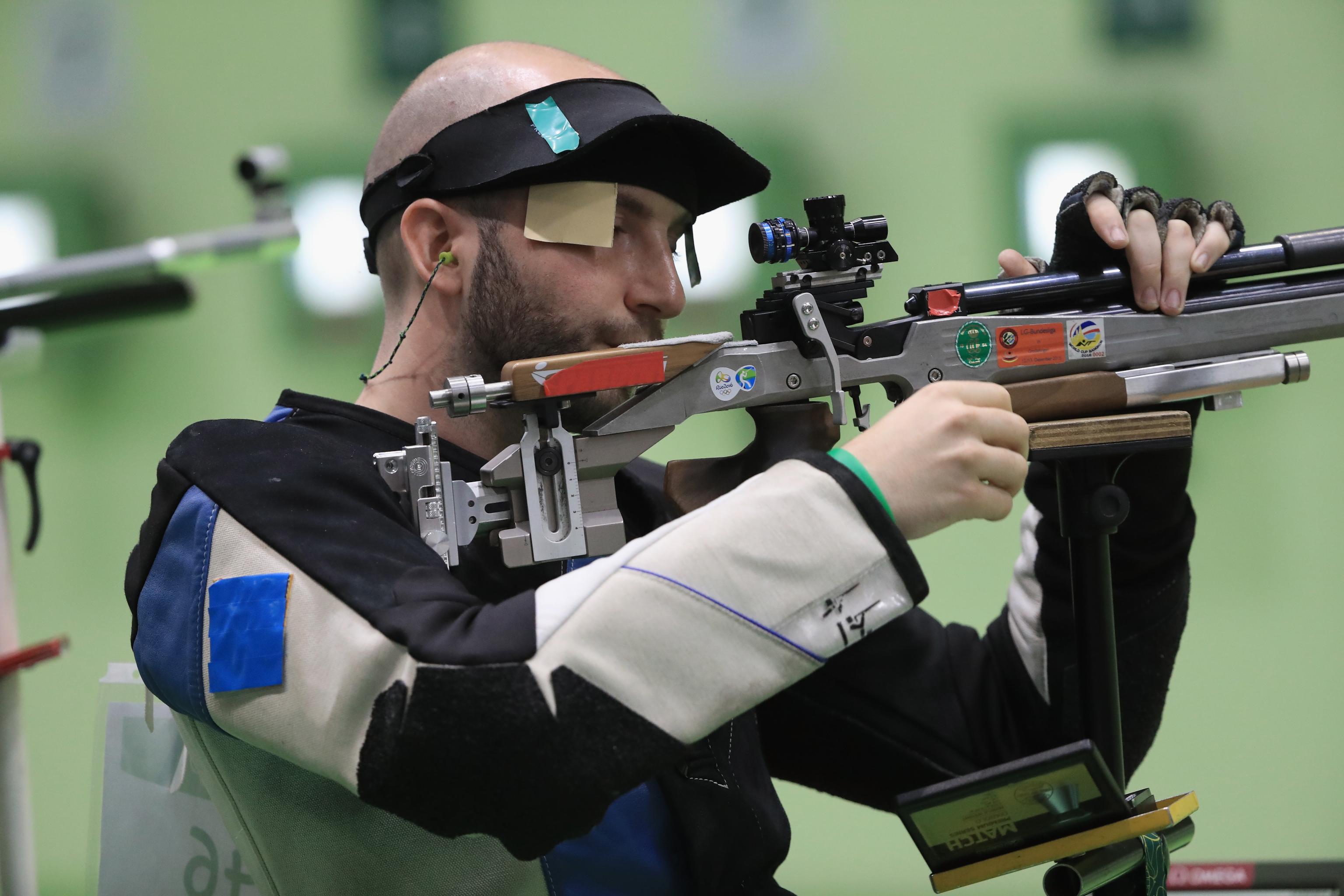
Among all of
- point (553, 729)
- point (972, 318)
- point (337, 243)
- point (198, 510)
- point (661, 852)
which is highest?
point (337, 243)

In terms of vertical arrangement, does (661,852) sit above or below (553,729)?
below

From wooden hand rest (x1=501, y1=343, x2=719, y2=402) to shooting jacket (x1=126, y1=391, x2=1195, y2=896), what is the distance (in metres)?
0.14

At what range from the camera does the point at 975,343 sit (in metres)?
1.13

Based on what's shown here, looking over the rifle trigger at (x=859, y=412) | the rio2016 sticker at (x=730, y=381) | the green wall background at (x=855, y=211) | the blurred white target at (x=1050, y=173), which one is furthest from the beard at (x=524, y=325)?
the blurred white target at (x=1050, y=173)

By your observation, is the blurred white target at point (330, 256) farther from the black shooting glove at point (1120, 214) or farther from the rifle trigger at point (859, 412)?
the black shooting glove at point (1120, 214)

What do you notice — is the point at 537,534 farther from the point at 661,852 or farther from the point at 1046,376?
the point at 1046,376

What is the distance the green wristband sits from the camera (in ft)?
2.76

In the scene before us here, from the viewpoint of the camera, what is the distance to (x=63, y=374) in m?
2.06

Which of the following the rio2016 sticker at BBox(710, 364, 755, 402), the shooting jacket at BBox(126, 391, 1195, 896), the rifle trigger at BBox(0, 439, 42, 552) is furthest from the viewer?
the rifle trigger at BBox(0, 439, 42, 552)

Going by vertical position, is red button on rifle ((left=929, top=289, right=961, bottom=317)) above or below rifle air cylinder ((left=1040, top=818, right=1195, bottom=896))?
above

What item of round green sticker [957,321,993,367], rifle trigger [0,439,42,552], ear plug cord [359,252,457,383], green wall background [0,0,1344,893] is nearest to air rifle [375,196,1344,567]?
round green sticker [957,321,993,367]

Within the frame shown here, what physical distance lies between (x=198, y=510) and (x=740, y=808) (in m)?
0.56

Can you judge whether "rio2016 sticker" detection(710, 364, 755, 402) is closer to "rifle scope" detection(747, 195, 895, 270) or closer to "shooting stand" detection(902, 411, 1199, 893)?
"rifle scope" detection(747, 195, 895, 270)

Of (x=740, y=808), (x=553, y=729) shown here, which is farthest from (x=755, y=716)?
(x=553, y=729)
